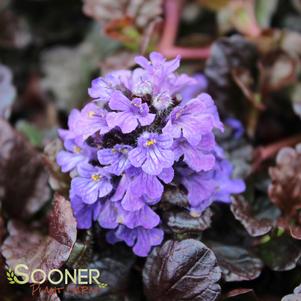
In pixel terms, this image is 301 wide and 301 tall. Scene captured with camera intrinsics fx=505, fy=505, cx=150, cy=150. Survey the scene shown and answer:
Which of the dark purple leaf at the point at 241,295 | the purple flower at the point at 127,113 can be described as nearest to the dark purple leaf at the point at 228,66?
the purple flower at the point at 127,113

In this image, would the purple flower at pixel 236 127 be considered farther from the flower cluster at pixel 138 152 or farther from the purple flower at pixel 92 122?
the purple flower at pixel 92 122

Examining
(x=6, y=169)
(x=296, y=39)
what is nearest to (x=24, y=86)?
(x=6, y=169)

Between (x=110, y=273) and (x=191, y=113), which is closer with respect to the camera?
(x=191, y=113)

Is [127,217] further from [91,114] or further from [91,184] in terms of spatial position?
[91,114]

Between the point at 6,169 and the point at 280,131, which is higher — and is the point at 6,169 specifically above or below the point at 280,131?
above

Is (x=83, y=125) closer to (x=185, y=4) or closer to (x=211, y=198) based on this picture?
(x=211, y=198)

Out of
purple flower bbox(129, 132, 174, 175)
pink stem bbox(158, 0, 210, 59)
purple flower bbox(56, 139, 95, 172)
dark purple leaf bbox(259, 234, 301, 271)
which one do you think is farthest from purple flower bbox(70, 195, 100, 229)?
pink stem bbox(158, 0, 210, 59)
